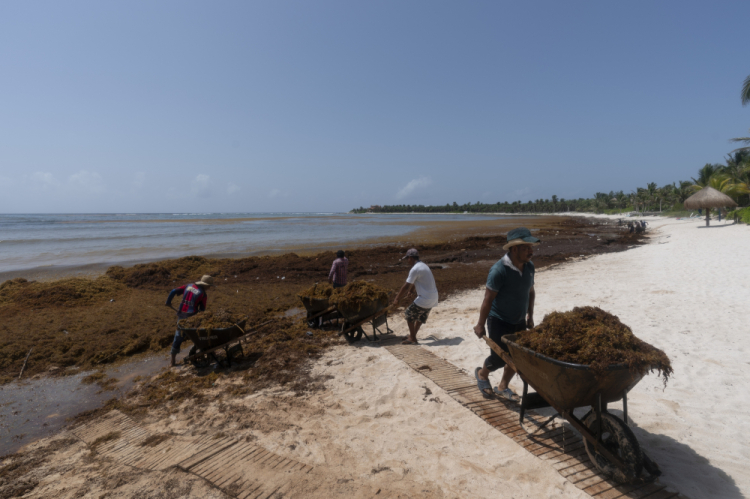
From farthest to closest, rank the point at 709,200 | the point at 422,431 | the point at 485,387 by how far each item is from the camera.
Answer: the point at 709,200
the point at 485,387
the point at 422,431

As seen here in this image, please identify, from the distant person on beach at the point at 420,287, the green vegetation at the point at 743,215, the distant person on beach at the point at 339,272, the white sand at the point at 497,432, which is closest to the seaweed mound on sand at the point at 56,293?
the distant person on beach at the point at 339,272

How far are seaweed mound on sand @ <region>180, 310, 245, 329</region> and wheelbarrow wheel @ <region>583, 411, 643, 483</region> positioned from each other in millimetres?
5028

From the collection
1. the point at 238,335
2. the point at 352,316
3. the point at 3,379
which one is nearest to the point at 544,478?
the point at 352,316

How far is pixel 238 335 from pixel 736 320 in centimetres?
862

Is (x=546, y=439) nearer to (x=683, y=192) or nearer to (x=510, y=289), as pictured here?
(x=510, y=289)

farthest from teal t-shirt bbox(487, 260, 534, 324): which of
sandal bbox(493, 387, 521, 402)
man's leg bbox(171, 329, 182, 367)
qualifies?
man's leg bbox(171, 329, 182, 367)

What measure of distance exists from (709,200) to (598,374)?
35.6 m

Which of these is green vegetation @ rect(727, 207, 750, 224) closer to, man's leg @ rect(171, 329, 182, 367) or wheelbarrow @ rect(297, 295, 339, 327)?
wheelbarrow @ rect(297, 295, 339, 327)

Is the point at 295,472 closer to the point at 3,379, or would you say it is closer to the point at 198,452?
the point at 198,452

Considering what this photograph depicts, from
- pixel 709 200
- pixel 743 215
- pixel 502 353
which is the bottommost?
pixel 502 353

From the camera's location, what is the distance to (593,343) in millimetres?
2836

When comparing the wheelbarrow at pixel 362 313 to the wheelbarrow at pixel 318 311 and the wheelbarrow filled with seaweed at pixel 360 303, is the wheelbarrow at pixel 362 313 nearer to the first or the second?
the wheelbarrow filled with seaweed at pixel 360 303

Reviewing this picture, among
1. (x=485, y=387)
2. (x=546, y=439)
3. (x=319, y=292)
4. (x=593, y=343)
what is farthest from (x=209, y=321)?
(x=593, y=343)

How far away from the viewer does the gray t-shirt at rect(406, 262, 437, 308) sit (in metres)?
6.03
